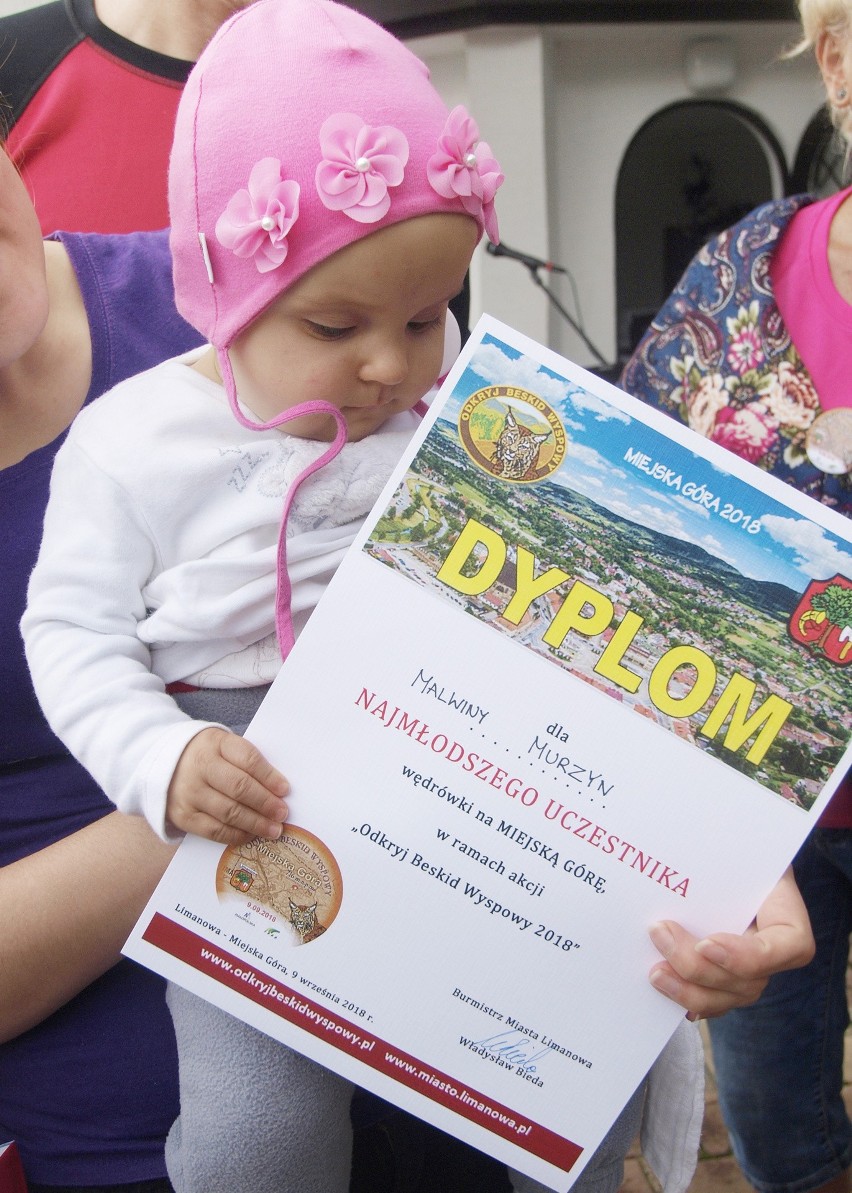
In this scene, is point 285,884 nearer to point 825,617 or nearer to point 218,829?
point 218,829

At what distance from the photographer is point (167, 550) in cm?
110

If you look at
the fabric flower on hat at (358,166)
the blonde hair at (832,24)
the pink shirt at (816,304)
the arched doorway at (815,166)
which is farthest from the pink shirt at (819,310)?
the arched doorway at (815,166)

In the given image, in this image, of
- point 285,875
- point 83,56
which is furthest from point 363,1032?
point 83,56

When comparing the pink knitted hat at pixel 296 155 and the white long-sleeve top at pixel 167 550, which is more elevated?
the pink knitted hat at pixel 296 155

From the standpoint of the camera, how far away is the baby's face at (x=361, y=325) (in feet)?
3.26

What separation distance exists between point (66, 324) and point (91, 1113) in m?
0.89

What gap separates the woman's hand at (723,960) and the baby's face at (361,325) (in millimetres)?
562

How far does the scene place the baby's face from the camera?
39.1 inches

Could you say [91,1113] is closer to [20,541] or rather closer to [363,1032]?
[363,1032]

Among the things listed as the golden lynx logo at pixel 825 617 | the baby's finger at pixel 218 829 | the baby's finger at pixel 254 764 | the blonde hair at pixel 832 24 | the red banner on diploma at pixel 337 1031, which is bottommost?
the red banner on diploma at pixel 337 1031

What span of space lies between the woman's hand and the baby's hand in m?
0.35

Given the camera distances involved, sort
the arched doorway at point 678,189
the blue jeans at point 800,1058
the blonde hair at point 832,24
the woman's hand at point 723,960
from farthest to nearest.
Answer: the arched doorway at point 678,189, the blue jeans at point 800,1058, the blonde hair at point 832,24, the woman's hand at point 723,960

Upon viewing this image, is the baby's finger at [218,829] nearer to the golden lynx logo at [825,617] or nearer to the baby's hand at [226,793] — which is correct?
the baby's hand at [226,793]
